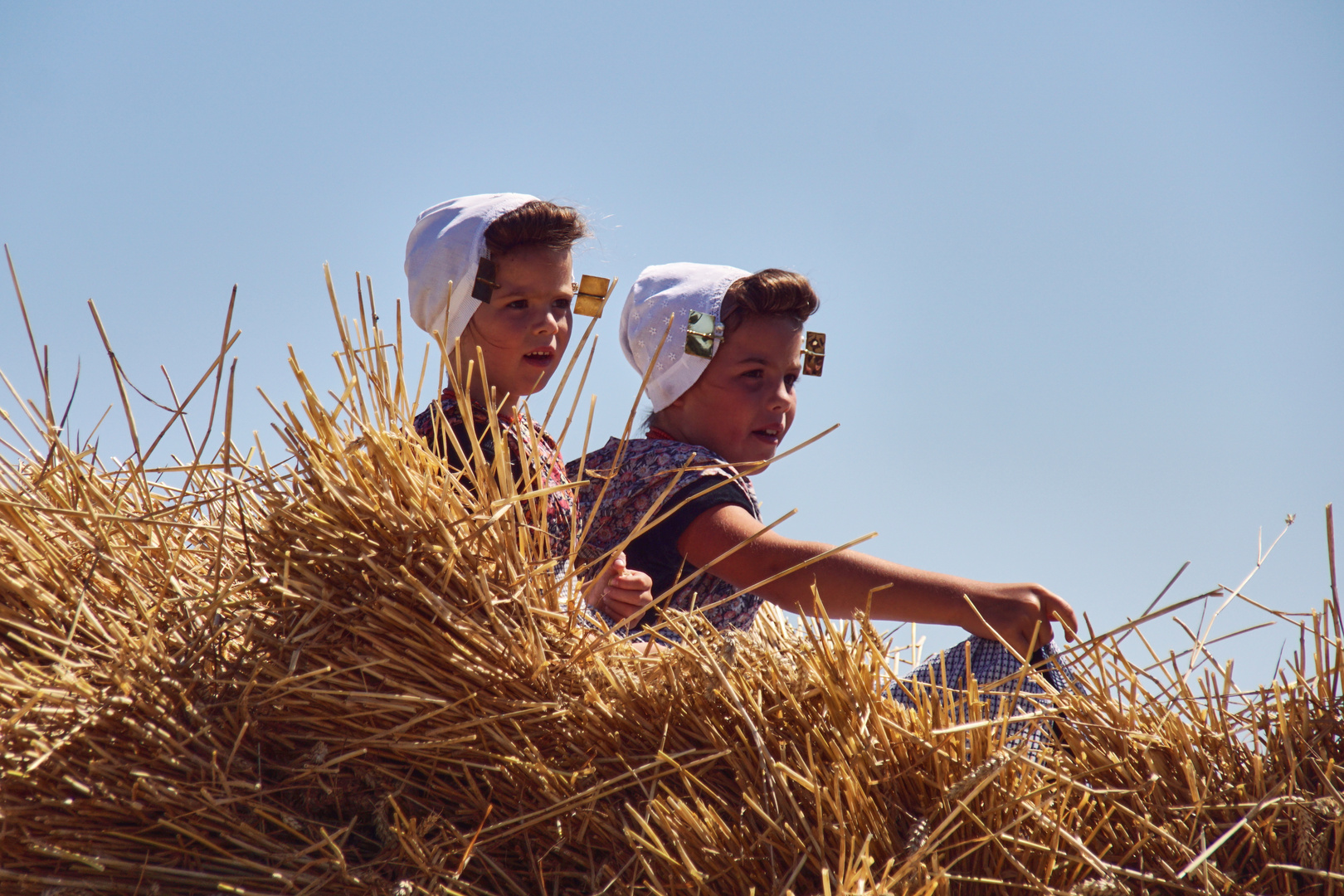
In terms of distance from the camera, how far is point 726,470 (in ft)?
6.24

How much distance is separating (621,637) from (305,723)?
1.09 feet

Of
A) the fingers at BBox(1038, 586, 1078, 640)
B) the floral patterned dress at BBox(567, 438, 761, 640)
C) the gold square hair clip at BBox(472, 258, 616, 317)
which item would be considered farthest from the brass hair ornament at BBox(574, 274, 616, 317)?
the fingers at BBox(1038, 586, 1078, 640)

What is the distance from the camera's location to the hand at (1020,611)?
1321mm

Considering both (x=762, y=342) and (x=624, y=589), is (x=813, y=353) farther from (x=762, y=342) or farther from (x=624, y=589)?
(x=624, y=589)

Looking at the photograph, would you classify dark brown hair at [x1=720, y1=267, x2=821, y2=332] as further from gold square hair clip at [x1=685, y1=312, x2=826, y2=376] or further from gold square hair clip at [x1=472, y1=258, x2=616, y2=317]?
gold square hair clip at [x1=472, y1=258, x2=616, y2=317]

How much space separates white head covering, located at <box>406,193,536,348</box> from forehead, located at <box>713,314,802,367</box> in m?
0.53

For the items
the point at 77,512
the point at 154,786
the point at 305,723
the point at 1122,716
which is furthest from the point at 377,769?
the point at 1122,716

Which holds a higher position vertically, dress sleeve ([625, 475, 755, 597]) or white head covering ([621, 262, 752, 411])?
white head covering ([621, 262, 752, 411])

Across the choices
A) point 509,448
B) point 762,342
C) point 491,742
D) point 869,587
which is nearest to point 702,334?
point 762,342

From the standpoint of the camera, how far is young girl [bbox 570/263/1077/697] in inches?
59.5

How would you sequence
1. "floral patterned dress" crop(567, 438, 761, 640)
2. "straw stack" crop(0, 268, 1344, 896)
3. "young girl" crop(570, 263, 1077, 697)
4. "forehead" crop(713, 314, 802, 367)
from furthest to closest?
"forehead" crop(713, 314, 802, 367), "floral patterned dress" crop(567, 438, 761, 640), "young girl" crop(570, 263, 1077, 697), "straw stack" crop(0, 268, 1344, 896)

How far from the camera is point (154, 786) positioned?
0.94 m

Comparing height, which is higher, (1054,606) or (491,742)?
(1054,606)

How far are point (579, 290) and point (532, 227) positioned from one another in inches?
6.7
